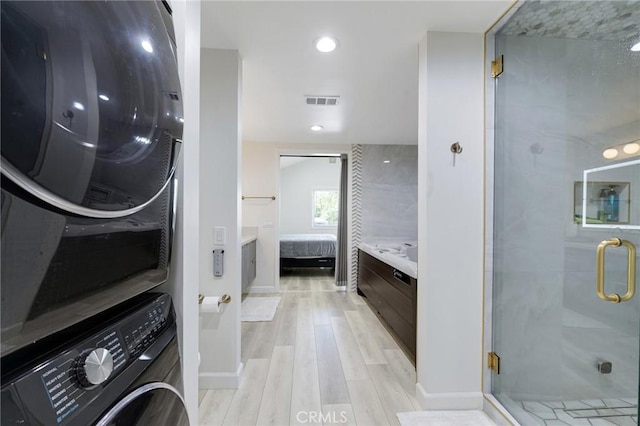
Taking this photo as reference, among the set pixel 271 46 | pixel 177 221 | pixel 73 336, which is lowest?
pixel 73 336

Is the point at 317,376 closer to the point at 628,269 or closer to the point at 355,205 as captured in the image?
the point at 628,269

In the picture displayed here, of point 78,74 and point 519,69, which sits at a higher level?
point 519,69

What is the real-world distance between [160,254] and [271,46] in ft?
5.88

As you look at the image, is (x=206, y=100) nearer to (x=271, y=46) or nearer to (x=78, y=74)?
(x=271, y=46)

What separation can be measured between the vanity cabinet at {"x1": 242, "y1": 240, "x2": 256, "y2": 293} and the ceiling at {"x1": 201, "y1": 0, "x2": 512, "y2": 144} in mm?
1701

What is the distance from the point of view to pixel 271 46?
192 cm

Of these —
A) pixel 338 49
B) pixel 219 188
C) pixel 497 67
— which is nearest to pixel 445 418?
pixel 219 188

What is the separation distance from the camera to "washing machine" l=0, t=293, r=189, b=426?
332mm

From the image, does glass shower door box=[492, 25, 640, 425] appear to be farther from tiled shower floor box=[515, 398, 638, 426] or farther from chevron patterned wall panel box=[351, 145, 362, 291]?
chevron patterned wall panel box=[351, 145, 362, 291]

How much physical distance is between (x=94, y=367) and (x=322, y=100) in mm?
2790

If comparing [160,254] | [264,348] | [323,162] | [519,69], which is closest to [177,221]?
[160,254]

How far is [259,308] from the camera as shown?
368 cm

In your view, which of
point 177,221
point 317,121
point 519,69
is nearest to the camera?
point 177,221

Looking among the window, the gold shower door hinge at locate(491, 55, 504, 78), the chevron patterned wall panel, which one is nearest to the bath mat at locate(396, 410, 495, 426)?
the gold shower door hinge at locate(491, 55, 504, 78)
